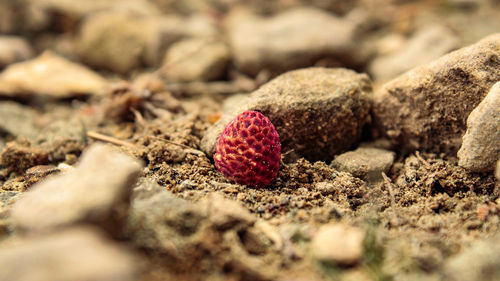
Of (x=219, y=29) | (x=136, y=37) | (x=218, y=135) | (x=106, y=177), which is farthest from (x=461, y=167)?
(x=136, y=37)

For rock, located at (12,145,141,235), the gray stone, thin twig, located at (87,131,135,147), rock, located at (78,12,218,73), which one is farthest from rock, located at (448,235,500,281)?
rock, located at (78,12,218,73)

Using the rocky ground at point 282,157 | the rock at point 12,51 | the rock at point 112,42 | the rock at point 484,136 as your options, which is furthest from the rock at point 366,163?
the rock at point 12,51

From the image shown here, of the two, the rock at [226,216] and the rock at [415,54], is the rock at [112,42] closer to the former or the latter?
the rock at [415,54]

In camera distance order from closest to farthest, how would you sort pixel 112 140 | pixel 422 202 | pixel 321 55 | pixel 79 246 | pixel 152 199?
pixel 79 246, pixel 152 199, pixel 422 202, pixel 112 140, pixel 321 55

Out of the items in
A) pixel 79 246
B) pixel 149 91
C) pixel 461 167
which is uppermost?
pixel 461 167

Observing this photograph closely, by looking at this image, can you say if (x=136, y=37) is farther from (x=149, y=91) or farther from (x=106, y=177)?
(x=106, y=177)

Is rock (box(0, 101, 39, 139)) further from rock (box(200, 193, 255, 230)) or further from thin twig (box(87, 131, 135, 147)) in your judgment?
rock (box(200, 193, 255, 230))

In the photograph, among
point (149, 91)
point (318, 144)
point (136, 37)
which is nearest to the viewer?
point (318, 144)

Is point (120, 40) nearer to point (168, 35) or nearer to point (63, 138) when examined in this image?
point (168, 35)
